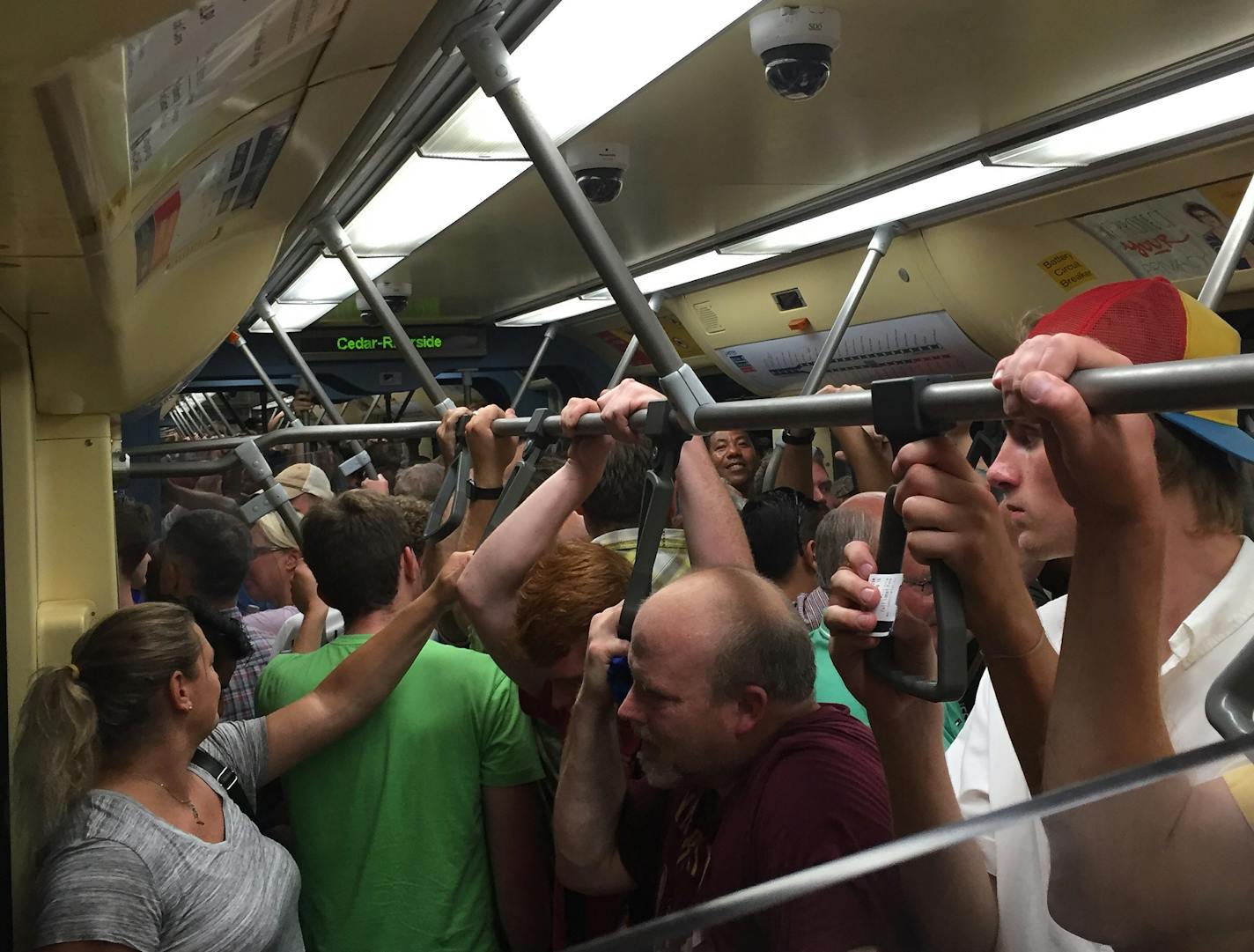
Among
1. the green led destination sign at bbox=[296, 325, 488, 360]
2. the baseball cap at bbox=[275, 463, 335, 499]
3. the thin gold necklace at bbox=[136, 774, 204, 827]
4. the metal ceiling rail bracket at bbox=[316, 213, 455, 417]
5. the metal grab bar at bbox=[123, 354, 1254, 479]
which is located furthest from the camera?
the green led destination sign at bbox=[296, 325, 488, 360]

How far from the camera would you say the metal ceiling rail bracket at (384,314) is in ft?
9.00

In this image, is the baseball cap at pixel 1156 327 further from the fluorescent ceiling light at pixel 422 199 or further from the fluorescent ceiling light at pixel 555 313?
the fluorescent ceiling light at pixel 555 313

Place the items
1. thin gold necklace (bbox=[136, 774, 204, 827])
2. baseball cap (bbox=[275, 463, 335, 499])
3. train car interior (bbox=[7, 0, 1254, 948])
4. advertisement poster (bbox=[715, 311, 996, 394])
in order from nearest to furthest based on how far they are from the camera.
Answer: train car interior (bbox=[7, 0, 1254, 948]) → thin gold necklace (bbox=[136, 774, 204, 827]) → baseball cap (bbox=[275, 463, 335, 499]) → advertisement poster (bbox=[715, 311, 996, 394])

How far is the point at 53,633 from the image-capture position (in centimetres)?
227

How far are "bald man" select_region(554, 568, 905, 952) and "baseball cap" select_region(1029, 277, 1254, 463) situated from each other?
0.57 metres

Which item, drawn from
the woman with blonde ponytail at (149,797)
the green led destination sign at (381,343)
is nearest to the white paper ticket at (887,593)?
the woman with blonde ponytail at (149,797)

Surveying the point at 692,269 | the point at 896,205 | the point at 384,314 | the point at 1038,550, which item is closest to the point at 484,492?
the point at 384,314

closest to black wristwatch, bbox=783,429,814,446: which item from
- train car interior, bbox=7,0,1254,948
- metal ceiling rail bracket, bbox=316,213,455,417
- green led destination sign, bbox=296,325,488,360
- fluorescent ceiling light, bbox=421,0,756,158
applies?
train car interior, bbox=7,0,1254,948

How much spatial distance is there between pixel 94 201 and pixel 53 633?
5.05 feet

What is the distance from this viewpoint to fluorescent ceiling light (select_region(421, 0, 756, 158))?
1966mm

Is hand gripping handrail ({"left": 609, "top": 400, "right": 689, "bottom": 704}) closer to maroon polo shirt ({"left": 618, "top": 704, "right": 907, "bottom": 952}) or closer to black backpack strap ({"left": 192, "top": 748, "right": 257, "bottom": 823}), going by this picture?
maroon polo shirt ({"left": 618, "top": 704, "right": 907, "bottom": 952})

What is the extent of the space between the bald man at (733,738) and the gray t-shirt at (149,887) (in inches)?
25.8

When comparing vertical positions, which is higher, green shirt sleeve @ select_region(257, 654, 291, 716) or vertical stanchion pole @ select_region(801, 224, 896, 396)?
vertical stanchion pole @ select_region(801, 224, 896, 396)

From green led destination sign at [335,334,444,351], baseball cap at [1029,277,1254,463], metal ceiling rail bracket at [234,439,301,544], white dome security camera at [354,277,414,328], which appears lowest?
baseball cap at [1029,277,1254,463]
